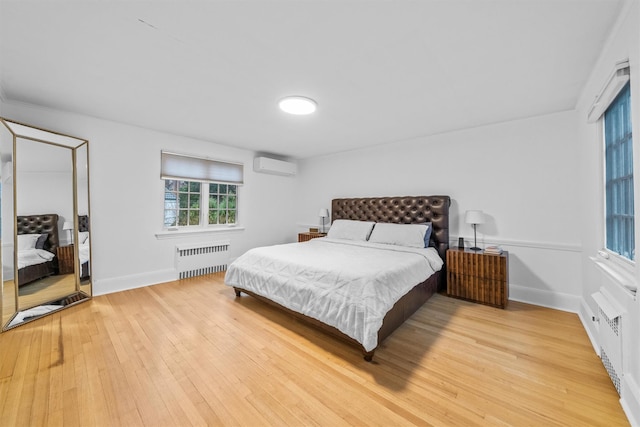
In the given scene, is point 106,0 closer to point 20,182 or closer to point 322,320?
point 20,182

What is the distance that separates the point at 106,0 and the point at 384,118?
2575 mm

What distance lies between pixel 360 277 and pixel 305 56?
1.73 meters

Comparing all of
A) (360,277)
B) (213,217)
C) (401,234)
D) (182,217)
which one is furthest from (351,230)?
(182,217)

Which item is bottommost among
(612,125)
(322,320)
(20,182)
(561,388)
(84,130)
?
(561,388)

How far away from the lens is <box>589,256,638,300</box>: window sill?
130cm

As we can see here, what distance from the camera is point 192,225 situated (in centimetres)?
407

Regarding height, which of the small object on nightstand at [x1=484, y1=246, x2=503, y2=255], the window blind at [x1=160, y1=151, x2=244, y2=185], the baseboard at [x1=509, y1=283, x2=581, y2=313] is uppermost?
the window blind at [x1=160, y1=151, x2=244, y2=185]

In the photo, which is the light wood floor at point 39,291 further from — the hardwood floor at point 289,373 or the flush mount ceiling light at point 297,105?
the flush mount ceiling light at point 297,105

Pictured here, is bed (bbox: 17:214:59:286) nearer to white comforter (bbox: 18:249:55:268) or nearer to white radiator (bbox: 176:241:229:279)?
white comforter (bbox: 18:249:55:268)

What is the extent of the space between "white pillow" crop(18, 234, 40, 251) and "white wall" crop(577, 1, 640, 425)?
468cm

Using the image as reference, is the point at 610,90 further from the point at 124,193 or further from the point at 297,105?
the point at 124,193

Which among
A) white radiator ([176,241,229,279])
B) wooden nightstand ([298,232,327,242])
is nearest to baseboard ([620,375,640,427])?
wooden nightstand ([298,232,327,242])

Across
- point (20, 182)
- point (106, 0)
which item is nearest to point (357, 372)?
point (106, 0)

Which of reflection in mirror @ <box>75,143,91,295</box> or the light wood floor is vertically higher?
reflection in mirror @ <box>75,143,91,295</box>
